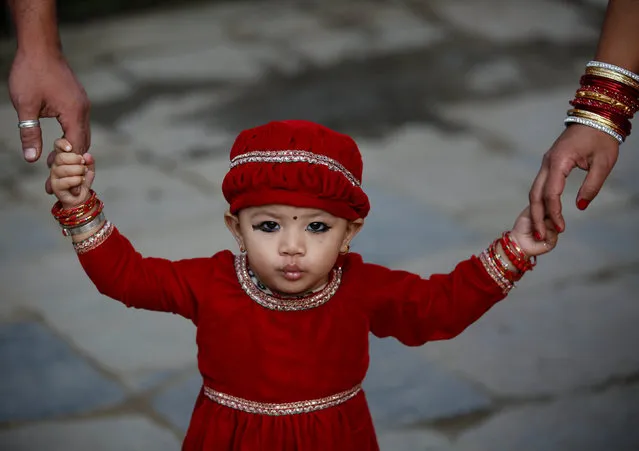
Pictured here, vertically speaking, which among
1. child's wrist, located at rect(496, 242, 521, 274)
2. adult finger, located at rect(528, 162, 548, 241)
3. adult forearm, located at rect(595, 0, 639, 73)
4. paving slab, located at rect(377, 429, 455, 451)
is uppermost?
adult forearm, located at rect(595, 0, 639, 73)

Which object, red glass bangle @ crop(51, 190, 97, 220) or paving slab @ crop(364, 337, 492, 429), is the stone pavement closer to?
paving slab @ crop(364, 337, 492, 429)

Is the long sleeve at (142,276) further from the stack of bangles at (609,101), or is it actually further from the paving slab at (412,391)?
the paving slab at (412,391)

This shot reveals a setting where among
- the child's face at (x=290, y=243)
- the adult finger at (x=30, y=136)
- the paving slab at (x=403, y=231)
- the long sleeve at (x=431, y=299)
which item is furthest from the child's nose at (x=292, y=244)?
the paving slab at (x=403, y=231)

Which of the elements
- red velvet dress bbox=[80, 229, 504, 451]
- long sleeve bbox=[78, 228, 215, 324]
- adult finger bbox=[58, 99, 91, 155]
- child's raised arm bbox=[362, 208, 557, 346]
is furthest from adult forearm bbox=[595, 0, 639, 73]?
adult finger bbox=[58, 99, 91, 155]

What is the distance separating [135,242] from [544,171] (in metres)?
2.39

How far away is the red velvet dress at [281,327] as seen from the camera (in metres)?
2.26

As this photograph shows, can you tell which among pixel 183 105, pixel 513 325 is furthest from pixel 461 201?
pixel 183 105

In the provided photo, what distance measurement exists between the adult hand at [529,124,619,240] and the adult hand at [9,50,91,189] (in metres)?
0.91

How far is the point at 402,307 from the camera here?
2.33 meters

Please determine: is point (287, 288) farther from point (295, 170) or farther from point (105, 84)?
point (105, 84)

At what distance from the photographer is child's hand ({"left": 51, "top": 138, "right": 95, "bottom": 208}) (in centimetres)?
219

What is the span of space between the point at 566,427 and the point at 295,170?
5.12ft

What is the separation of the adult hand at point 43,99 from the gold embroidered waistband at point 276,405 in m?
0.57

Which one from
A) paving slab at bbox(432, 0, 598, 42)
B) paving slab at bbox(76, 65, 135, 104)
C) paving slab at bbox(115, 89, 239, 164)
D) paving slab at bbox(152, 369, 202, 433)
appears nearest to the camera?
paving slab at bbox(152, 369, 202, 433)
